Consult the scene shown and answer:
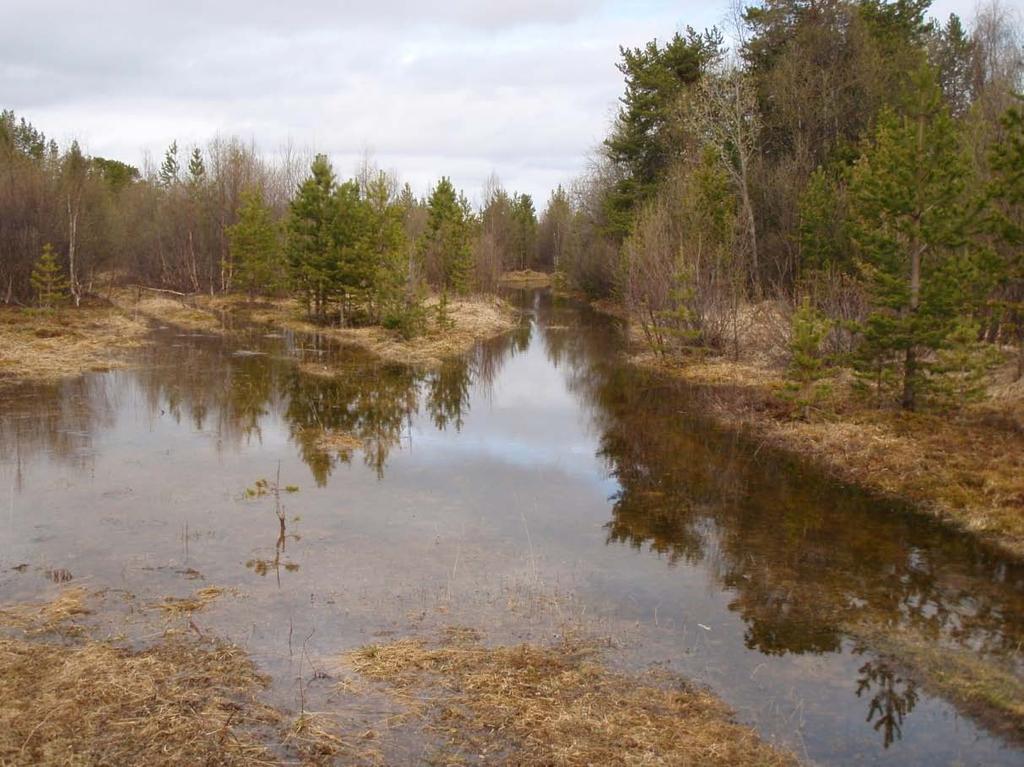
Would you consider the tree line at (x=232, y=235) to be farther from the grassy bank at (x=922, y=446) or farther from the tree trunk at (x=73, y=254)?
the grassy bank at (x=922, y=446)

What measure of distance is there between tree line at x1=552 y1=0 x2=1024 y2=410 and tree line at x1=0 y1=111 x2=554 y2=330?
27.0 feet

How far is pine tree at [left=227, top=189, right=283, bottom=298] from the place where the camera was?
35781 millimetres

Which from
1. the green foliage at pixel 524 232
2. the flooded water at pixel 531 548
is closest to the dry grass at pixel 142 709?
the flooded water at pixel 531 548

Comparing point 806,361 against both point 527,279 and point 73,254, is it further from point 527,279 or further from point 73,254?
point 527,279

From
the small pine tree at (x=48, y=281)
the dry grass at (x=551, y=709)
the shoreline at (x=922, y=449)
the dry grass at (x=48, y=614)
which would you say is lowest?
the dry grass at (x=48, y=614)

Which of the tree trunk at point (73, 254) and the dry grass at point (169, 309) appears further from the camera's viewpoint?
the dry grass at point (169, 309)

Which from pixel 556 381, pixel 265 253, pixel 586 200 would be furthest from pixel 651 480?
pixel 586 200

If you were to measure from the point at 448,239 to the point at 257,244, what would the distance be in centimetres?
880

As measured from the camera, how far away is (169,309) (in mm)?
35906

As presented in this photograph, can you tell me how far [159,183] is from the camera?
4944 centimetres

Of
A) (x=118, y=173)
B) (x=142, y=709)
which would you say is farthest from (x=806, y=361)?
(x=118, y=173)

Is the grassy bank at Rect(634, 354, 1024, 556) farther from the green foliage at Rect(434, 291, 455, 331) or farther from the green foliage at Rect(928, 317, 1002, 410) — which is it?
the green foliage at Rect(434, 291, 455, 331)

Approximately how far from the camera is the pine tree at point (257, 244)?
35781 millimetres

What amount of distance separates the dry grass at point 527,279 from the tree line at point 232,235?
17.6 metres
